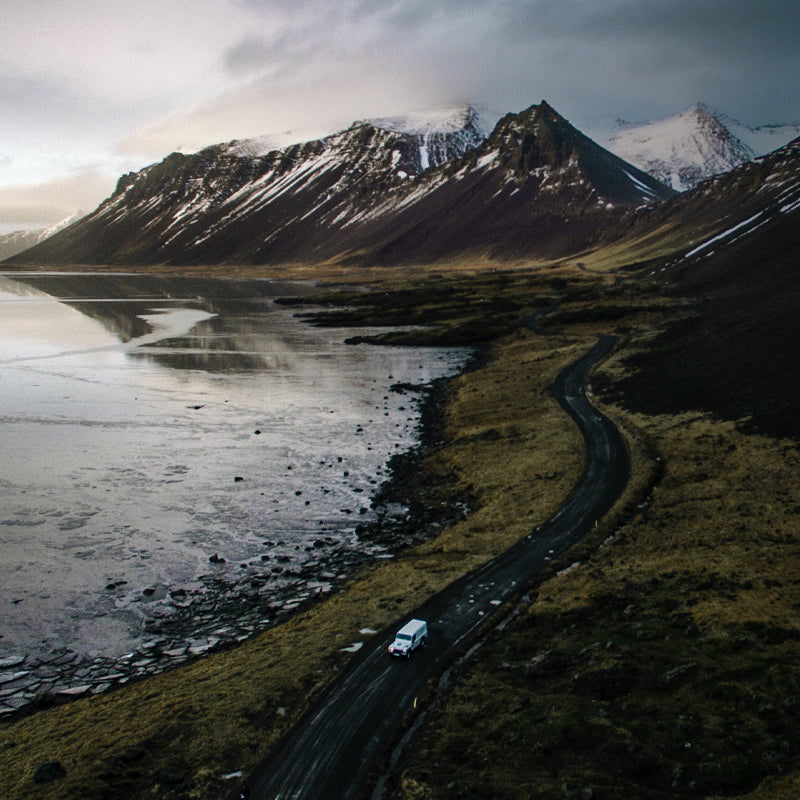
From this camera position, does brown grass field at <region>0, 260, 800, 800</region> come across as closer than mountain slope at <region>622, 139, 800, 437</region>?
Yes

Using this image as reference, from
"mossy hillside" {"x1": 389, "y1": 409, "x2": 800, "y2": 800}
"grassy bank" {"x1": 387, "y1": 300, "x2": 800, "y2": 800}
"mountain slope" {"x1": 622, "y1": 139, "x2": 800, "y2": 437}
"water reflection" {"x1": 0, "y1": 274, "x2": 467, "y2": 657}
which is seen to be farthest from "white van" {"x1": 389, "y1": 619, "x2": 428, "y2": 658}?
"mountain slope" {"x1": 622, "y1": 139, "x2": 800, "y2": 437}

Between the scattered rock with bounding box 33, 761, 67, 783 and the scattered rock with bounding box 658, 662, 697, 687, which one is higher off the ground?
the scattered rock with bounding box 658, 662, 697, 687

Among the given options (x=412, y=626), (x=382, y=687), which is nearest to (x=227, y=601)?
(x=412, y=626)

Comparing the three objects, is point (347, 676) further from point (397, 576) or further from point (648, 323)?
point (648, 323)

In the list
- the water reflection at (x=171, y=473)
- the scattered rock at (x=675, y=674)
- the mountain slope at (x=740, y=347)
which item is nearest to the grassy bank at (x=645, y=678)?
the scattered rock at (x=675, y=674)

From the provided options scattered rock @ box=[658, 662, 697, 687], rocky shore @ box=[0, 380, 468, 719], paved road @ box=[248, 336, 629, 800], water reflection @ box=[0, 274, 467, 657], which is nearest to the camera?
paved road @ box=[248, 336, 629, 800]

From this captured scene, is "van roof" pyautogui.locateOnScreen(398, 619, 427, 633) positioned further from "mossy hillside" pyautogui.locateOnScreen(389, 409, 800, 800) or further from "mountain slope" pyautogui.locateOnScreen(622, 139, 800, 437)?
"mountain slope" pyautogui.locateOnScreen(622, 139, 800, 437)

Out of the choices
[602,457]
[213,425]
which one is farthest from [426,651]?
[213,425]
